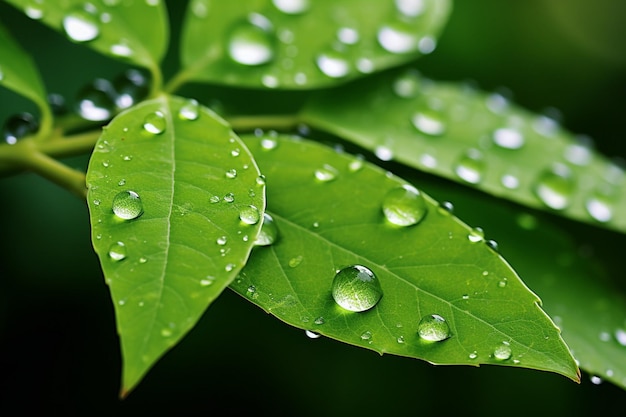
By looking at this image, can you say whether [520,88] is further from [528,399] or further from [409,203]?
[409,203]

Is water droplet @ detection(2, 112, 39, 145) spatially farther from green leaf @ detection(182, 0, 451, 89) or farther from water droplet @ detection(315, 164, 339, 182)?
water droplet @ detection(315, 164, 339, 182)

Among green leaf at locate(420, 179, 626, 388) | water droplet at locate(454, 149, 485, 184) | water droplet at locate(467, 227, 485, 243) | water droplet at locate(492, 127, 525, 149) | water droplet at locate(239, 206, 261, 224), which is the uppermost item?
water droplet at locate(239, 206, 261, 224)

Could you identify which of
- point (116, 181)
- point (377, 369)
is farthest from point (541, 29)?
point (116, 181)

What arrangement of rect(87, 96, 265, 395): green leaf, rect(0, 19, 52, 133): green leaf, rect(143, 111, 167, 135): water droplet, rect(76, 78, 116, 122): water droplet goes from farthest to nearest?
rect(76, 78, 116, 122): water droplet < rect(0, 19, 52, 133): green leaf < rect(143, 111, 167, 135): water droplet < rect(87, 96, 265, 395): green leaf

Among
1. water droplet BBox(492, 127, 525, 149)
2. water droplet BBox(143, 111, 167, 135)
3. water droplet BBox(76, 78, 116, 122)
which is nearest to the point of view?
water droplet BBox(143, 111, 167, 135)

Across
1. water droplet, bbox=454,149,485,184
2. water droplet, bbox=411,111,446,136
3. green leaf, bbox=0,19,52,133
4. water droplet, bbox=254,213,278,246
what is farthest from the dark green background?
water droplet, bbox=254,213,278,246

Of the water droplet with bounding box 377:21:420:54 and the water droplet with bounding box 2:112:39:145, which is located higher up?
the water droplet with bounding box 377:21:420:54

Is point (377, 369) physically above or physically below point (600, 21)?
below
